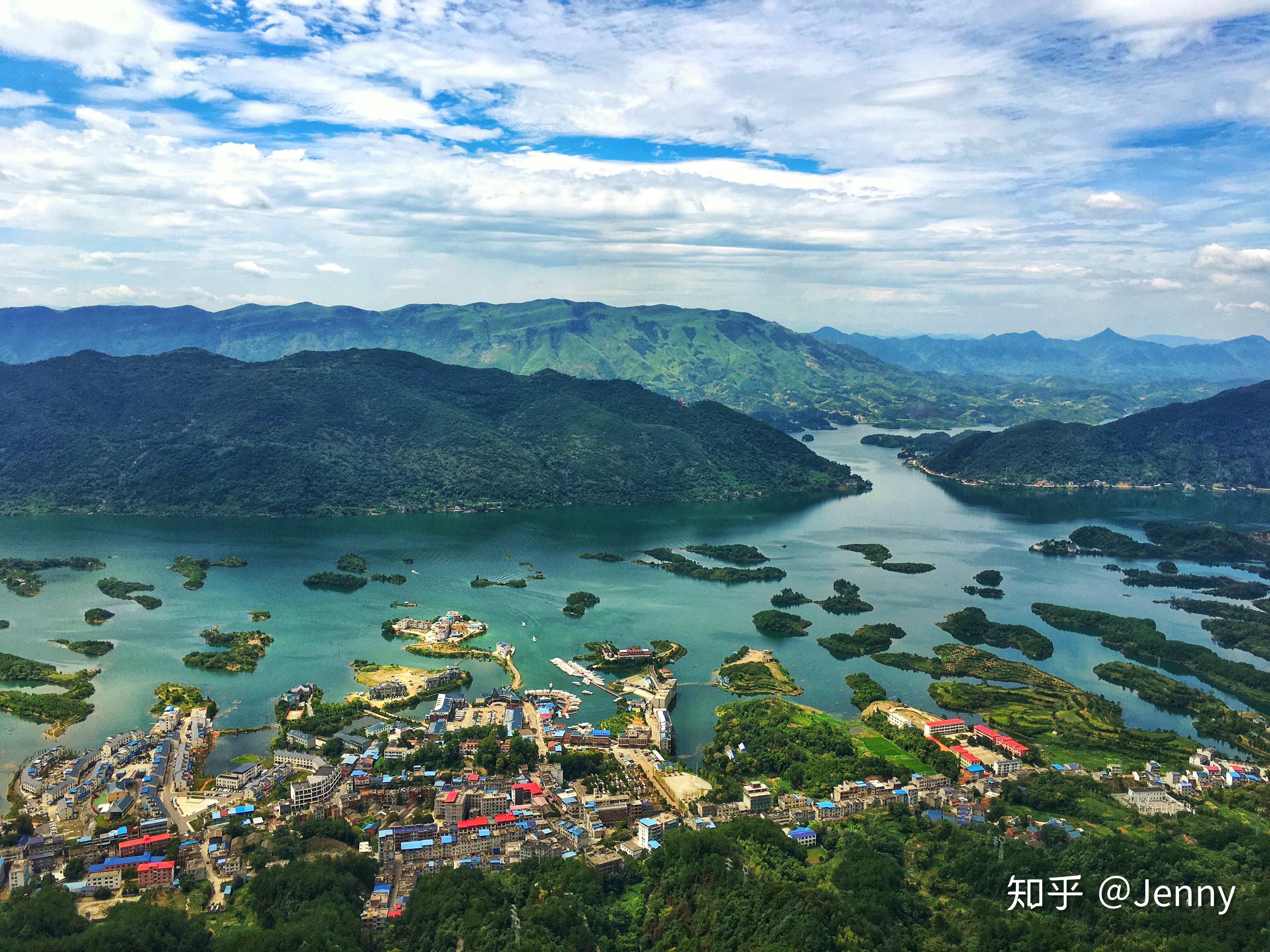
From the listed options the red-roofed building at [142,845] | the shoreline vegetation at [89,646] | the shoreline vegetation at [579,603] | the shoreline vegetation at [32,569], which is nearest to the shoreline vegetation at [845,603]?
the shoreline vegetation at [579,603]

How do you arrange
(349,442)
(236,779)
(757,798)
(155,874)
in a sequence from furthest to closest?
(349,442)
(236,779)
(757,798)
(155,874)

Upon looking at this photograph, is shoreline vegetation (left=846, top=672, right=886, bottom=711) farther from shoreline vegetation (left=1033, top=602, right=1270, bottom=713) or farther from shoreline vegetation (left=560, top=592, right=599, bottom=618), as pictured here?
shoreline vegetation (left=560, top=592, right=599, bottom=618)

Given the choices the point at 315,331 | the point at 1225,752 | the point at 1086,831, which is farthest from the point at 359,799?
the point at 315,331

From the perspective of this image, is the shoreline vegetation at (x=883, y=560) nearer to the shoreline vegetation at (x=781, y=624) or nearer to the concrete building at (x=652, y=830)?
the shoreline vegetation at (x=781, y=624)

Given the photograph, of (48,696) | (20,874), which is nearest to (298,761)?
(20,874)

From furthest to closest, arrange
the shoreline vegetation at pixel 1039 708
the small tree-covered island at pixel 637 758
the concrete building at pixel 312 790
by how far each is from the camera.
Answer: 1. the shoreline vegetation at pixel 1039 708
2. the concrete building at pixel 312 790
3. the small tree-covered island at pixel 637 758

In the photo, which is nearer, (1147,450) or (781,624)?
(781,624)

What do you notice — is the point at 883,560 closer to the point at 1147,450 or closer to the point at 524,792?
the point at 524,792
